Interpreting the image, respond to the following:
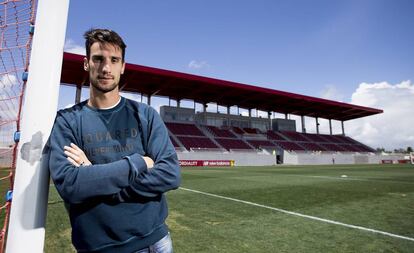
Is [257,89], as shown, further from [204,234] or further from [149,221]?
[149,221]

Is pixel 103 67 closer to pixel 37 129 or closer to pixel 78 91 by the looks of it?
pixel 37 129

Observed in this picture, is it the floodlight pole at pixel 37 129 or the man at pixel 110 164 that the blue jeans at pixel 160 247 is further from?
the floodlight pole at pixel 37 129

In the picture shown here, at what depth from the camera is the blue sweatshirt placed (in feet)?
3.96

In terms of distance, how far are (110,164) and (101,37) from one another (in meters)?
0.71

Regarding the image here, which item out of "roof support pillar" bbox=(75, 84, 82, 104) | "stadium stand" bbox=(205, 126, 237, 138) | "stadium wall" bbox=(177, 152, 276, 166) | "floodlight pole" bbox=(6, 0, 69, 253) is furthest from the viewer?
"stadium stand" bbox=(205, 126, 237, 138)

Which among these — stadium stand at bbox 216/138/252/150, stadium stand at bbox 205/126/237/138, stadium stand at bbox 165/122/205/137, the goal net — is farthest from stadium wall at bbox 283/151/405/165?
the goal net

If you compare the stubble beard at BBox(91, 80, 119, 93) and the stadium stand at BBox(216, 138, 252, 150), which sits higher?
the stadium stand at BBox(216, 138, 252, 150)

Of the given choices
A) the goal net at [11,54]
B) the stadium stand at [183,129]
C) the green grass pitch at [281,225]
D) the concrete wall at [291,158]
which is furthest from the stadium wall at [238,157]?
the goal net at [11,54]

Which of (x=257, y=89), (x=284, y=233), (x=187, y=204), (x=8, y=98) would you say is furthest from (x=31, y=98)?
(x=257, y=89)

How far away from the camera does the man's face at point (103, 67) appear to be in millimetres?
1457

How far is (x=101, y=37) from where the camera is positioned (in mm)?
1453

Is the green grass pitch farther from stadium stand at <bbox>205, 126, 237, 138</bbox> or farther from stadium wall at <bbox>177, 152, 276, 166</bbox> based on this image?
stadium stand at <bbox>205, 126, 237, 138</bbox>

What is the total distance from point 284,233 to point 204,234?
1143 millimetres

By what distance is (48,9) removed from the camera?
1362 mm
